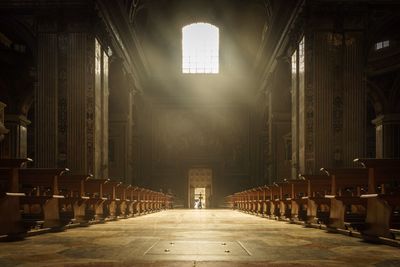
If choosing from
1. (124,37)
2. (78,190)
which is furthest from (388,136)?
(78,190)

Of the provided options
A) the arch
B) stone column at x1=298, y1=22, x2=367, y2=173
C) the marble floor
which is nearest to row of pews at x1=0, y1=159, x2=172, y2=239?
the marble floor

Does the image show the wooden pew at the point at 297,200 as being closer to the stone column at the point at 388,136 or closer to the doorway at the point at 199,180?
the stone column at the point at 388,136

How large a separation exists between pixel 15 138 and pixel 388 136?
16697 mm

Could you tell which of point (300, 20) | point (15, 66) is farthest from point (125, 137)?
point (300, 20)

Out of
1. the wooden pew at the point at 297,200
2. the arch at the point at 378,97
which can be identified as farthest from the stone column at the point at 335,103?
the arch at the point at 378,97

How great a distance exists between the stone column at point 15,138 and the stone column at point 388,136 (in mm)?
16091

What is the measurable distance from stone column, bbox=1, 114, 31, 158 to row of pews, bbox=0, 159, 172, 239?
8.24 meters

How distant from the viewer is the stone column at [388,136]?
25.0 meters

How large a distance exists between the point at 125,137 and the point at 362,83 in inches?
510

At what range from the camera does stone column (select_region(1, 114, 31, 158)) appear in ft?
77.3

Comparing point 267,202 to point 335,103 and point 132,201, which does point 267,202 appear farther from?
point 132,201

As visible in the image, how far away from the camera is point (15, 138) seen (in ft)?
78.7

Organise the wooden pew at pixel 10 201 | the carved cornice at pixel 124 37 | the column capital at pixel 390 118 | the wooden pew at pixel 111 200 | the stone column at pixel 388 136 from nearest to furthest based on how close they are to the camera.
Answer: the wooden pew at pixel 10 201 < the wooden pew at pixel 111 200 < the carved cornice at pixel 124 37 < the stone column at pixel 388 136 < the column capital at pixel 390 118

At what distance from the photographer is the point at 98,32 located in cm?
1856
